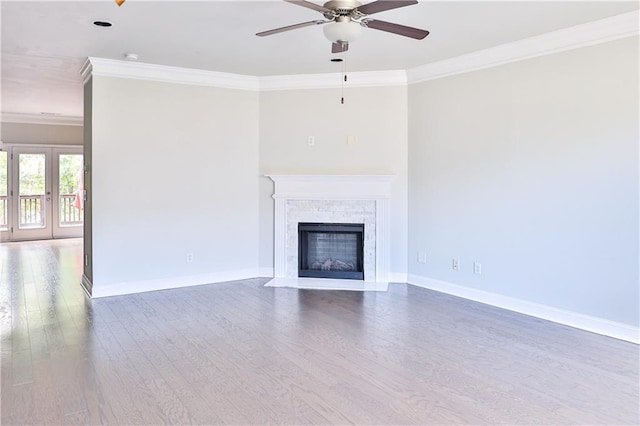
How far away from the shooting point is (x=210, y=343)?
362cm

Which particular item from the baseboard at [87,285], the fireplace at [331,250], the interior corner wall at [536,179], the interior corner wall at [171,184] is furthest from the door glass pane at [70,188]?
the interior corner wall at [536,179]

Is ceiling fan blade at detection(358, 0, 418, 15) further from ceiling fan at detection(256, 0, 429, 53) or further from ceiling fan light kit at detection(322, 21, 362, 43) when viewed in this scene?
ceiling fan light kit at detection(322, 21, 362, 43)

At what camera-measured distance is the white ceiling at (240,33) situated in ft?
11.6

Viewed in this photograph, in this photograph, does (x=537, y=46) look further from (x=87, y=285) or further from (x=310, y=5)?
(x=87, y=285)

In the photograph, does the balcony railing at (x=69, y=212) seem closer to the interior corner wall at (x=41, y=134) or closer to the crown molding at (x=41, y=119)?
the interior corner wall at (x=41, y=134)

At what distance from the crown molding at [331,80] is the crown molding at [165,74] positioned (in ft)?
0.78

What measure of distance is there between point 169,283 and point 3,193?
21.1 ft

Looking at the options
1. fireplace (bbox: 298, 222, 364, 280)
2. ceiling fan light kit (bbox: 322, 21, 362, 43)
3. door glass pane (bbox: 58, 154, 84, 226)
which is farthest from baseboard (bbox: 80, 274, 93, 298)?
door glass pane (bbox: 58, 154, 84, 226)

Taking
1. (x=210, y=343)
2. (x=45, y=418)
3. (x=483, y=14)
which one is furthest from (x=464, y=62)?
(x=45, y=418)

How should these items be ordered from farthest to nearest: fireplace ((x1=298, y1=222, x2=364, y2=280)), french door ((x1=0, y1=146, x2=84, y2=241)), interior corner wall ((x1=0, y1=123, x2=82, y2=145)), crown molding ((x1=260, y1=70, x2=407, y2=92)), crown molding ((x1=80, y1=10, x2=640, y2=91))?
french door ((x1=0, y1=146, x2=84, y2=241)) < interior corner wall ((x1=0, y1=123, x2=82, y2=145)) < fireplace ((x1=298, y1=222, x2=364, y2=280)) < crown molding ((x1=260, y1=70, x2=407, y2=92)) < crown molding ((x1=80, y1=10, x2=640, y2=91))

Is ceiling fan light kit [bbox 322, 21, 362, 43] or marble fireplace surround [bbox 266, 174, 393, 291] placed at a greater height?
ceiling fan light kit [bbox 322, 21, 362, 43]

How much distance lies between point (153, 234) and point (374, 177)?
2.72 metres

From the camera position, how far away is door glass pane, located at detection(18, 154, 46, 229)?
9.70 meters

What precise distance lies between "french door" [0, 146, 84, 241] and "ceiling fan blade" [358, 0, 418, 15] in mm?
8386
